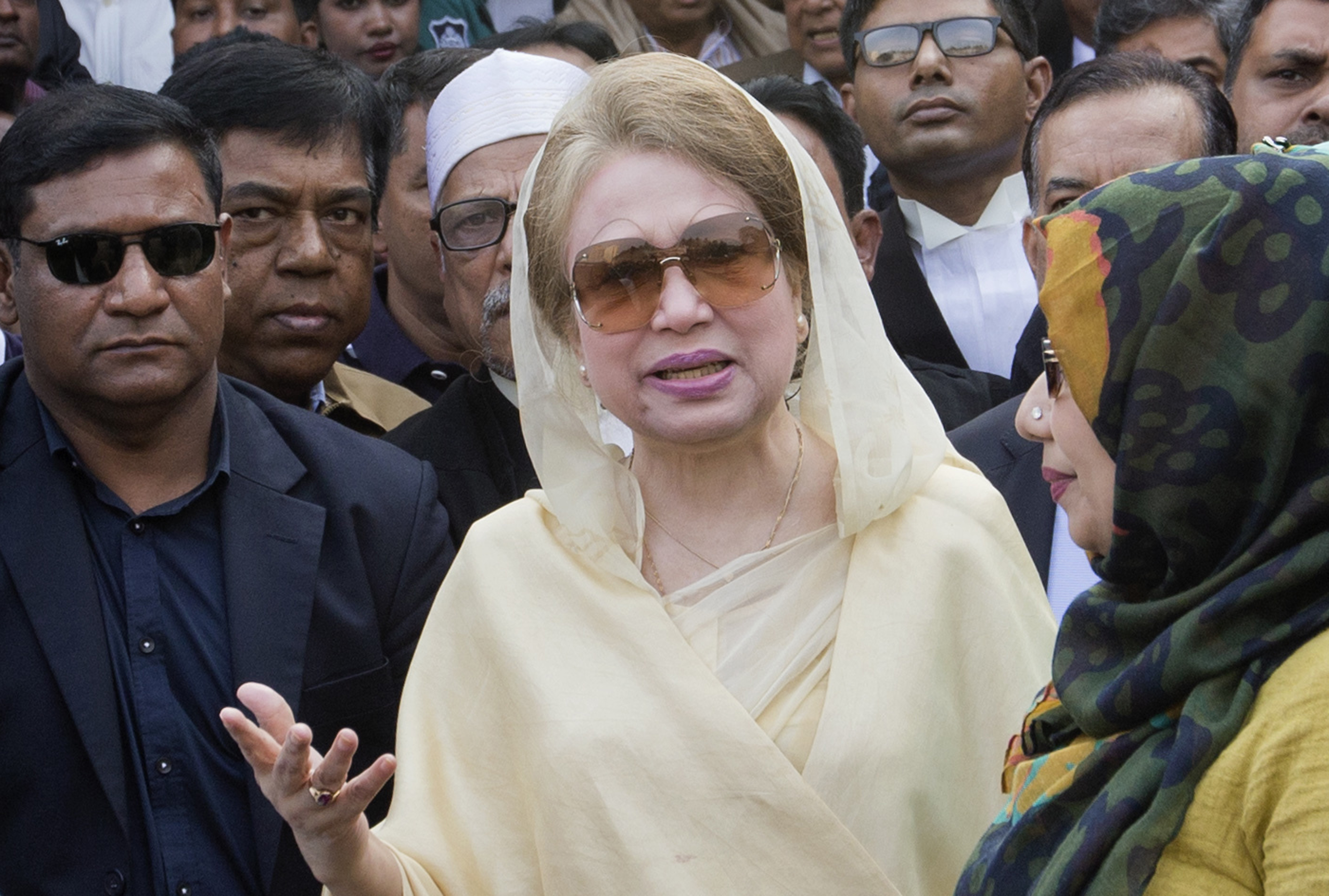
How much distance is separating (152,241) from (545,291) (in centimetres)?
112

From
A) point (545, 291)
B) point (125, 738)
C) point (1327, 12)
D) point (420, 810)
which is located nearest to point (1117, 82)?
point (1327, 12)

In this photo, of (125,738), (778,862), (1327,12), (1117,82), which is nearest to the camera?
(778,862)

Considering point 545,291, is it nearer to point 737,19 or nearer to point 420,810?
point 420,810

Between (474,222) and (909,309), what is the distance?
1.35m

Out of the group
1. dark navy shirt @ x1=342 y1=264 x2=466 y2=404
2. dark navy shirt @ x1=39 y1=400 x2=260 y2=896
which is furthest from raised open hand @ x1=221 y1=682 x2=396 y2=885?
dark navy shirt @ x1=342 y1=264 x2=466 y2=404

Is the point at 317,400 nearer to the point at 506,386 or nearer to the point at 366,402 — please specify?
the point at 366,402

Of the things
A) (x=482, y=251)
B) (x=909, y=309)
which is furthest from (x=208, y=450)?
(x=909, y=309)

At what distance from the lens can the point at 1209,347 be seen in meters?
1.65

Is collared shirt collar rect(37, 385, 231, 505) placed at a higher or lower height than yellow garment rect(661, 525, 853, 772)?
higher

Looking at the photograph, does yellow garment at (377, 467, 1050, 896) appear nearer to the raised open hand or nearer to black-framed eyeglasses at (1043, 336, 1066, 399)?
the raised open hand

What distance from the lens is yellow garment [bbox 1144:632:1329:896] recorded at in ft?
4.97

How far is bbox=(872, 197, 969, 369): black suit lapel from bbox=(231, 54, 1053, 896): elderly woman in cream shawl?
1941 mm

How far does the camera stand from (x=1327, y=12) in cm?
430

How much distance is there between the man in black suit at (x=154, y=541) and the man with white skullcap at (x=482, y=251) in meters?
0.29
